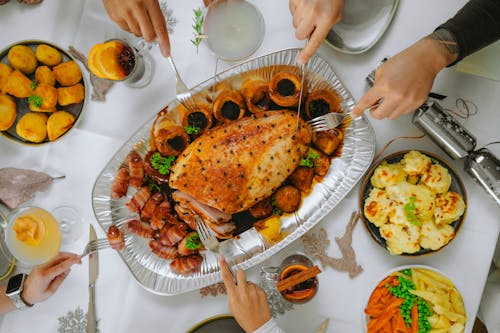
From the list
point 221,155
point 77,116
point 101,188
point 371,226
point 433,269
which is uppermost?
point 77,116

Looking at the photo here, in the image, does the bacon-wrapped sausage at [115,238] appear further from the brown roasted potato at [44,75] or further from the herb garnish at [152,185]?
the brown roasted potato at [44,75]

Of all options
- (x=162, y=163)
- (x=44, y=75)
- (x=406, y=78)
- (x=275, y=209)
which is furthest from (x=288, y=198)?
(x=44, y=75)

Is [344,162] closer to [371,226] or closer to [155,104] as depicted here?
[371,226]

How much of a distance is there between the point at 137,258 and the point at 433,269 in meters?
1.38

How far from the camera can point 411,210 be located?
5.98 feet

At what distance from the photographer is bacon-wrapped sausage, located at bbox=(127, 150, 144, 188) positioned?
197cm

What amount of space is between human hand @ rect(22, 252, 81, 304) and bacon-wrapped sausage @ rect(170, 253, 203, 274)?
45 centimetres

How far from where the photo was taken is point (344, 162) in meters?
1.93

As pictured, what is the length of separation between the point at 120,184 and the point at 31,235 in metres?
0.45

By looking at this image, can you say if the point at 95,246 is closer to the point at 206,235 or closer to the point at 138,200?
the point at 138,200

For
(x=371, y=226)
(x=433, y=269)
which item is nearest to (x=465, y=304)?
(x=433, y=269)

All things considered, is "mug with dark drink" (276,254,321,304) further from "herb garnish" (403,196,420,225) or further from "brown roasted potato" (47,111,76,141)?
"brown roasted potato" (47,111,76,141)

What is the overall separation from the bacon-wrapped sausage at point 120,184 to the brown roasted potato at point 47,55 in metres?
0.61

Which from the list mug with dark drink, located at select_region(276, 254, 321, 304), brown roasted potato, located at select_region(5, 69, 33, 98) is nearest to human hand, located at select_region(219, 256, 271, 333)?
mug with dark drink, located at select_region(276, 254, 321, 304)
